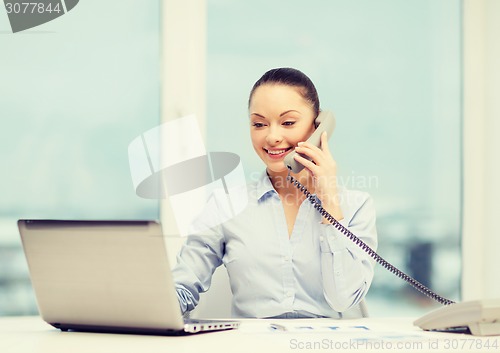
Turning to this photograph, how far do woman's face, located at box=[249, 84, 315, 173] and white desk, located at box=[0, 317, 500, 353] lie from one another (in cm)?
61

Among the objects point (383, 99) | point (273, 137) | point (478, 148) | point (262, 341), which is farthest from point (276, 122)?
point (478, 148)

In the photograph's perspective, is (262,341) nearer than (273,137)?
Yes

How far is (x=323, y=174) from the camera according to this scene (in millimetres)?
1815

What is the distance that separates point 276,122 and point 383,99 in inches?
46.4

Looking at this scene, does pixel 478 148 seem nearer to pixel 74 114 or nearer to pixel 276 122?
pixel 276 122

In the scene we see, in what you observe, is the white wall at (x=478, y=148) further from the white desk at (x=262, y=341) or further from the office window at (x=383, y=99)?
the white desk at (x=262, y=341)

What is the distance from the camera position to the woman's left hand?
1.81m

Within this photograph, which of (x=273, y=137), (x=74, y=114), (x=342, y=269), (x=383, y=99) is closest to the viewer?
(x=342, y=269)

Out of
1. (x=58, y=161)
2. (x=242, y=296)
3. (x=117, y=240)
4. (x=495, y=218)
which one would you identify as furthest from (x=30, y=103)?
(x=495, y=218)

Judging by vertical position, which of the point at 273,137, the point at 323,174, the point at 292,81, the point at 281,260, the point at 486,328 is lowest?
the point at 486,328

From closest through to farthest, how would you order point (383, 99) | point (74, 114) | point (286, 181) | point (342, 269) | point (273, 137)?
1. point (342, 269)
2. point (273, 137)
3. point (286, 181)
4. point (74, 114)
5. point (383, 99)

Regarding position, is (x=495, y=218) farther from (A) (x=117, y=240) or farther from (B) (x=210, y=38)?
(A) (x=117, y=240)

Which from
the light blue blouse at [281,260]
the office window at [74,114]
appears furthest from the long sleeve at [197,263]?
the office window at [74,114]

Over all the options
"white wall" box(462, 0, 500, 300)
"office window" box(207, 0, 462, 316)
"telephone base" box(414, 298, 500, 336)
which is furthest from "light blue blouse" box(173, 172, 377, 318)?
"white wall" box(462, 0, 500, 300)
